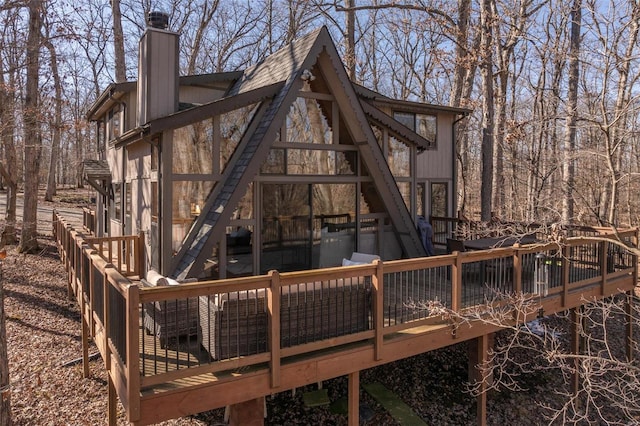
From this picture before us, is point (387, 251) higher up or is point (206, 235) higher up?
point (206, 235)

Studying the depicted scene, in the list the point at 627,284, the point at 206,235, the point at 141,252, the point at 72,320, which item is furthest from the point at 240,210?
the point at 627,284

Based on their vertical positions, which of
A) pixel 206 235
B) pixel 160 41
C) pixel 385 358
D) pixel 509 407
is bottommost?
pixel 509 407

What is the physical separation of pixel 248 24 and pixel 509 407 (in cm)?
2232

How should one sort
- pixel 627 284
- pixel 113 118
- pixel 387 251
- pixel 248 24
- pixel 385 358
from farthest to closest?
1. pixel 248 24
2. pixel 113 118
3. pixel 627 284
4. pixel 387 251
5. pixel 385 358

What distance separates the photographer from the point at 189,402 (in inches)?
177

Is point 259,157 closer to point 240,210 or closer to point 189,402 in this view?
point 240,210

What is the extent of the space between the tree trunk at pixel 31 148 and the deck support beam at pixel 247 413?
10.5m

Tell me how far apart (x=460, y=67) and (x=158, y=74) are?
10.7 m

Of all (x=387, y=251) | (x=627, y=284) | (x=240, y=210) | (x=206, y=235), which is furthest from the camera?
(x=627, y=284)

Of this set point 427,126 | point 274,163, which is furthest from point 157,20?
point 427,126

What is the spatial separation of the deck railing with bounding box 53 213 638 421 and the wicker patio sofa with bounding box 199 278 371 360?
1 centimetres

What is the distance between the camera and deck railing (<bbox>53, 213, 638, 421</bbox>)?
14.2 ft

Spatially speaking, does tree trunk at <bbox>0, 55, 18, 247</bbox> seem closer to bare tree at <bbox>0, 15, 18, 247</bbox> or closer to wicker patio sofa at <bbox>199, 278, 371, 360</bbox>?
bare tree at <bbox>0, 15, 18, 247</bbox>

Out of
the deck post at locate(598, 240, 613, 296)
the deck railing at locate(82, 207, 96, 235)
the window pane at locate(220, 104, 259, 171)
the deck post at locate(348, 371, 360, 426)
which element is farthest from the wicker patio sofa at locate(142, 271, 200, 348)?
the deck railing at locate(82, 207, 96, 235)
